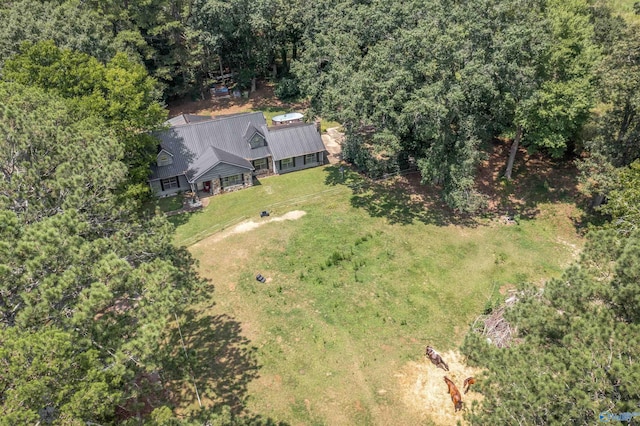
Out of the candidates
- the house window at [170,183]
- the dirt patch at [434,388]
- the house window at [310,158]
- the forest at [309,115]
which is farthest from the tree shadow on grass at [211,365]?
the house window at [310,158]

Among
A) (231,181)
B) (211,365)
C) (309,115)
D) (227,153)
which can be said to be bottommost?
(211,365)

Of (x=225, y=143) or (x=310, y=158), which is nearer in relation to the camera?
(x=225, y=143)

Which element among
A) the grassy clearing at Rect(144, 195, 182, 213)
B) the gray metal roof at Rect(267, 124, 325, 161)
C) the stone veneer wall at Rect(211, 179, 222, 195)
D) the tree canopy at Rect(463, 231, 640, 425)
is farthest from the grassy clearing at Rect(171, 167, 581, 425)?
the tree canopy at Rect(463, 231, 640, 425)

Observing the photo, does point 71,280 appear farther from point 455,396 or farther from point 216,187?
point 216,187

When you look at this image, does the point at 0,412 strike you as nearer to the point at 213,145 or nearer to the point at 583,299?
the point at 583,299

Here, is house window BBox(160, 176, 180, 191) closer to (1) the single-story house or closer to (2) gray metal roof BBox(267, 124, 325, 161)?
(1) the single-story house

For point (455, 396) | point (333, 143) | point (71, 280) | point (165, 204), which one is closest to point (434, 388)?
point (455, 396)
